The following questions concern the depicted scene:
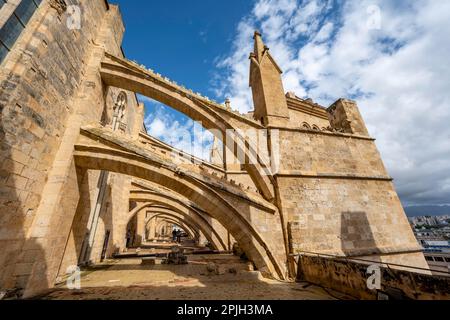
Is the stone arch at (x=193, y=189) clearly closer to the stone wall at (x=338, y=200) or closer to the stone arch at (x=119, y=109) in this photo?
the stone wall at (x=338, y=200)

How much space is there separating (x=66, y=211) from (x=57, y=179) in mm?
965

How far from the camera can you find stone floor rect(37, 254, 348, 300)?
4.46 meters

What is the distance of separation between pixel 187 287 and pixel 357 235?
6889 mm

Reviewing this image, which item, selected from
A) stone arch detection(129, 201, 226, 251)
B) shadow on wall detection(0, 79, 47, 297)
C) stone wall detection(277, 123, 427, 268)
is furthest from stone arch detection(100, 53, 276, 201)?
stone arch detection(129, 201, 226, 251)

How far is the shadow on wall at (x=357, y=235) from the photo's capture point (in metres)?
7.46

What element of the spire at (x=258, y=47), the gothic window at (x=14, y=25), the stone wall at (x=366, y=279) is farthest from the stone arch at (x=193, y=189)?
the spire at (x=258, y=47)

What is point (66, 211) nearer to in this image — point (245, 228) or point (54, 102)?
point (54, 102)

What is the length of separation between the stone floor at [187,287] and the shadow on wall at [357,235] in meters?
3.03

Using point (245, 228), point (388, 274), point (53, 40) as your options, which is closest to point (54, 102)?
point (53, 40)

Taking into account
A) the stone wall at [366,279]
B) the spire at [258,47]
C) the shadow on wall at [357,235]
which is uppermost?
the spire at [258,47]

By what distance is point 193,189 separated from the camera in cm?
643

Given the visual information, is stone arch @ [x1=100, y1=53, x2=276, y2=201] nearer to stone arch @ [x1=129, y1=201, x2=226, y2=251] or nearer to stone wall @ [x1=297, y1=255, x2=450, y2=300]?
stone wall @ [x1=297, y1=255, x2=450, y2=300]

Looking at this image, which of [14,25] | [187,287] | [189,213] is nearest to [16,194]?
[14,25]
